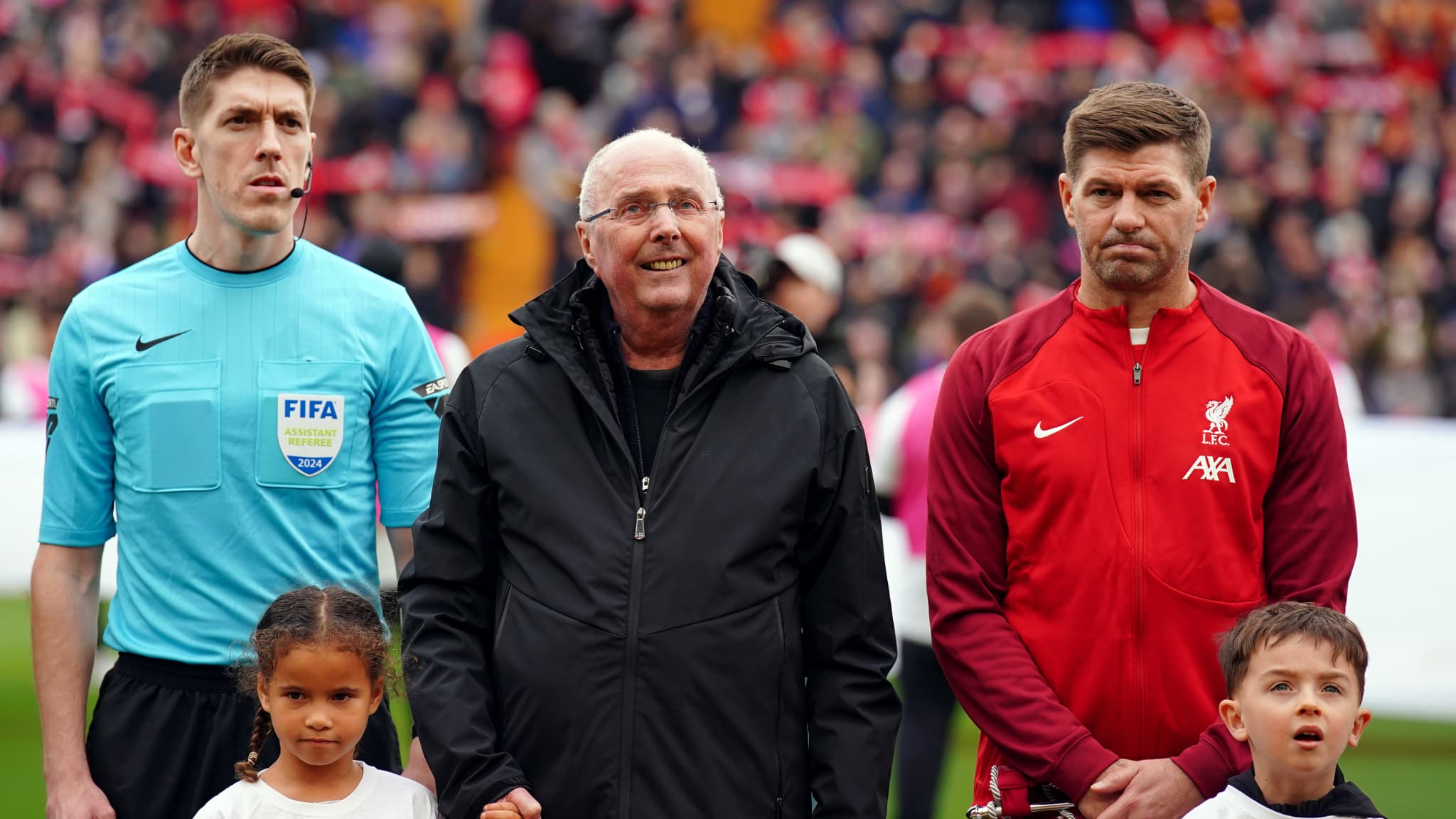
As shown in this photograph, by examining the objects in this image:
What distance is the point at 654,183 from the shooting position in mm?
3547

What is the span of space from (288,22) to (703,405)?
57.4ft

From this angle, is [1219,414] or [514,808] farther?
[1219,414]

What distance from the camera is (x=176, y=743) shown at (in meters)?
3.81

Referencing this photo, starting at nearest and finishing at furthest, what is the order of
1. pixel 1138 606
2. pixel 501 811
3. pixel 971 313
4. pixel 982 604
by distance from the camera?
pixel 501 811, pixel 1138 606, pixel 982 604, pixel 971 313

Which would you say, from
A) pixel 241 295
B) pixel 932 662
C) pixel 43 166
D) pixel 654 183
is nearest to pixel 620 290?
pixel 654 183

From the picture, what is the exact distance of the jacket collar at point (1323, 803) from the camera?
3.34 metres

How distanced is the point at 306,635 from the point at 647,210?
107 centimetres

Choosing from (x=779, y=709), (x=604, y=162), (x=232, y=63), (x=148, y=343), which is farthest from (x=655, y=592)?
(x=232, y=63)

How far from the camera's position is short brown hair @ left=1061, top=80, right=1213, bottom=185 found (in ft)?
11.9

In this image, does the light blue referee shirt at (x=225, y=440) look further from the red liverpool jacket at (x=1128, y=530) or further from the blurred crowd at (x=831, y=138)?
the blurred crowd at (x=831, y=138)

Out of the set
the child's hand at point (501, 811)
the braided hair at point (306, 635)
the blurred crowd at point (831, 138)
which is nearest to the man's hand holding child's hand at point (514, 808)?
the child's hand at point (501, 811)

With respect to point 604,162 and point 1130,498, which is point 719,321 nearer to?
point 604,162

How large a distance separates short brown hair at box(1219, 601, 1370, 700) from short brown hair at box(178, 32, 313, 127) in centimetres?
233

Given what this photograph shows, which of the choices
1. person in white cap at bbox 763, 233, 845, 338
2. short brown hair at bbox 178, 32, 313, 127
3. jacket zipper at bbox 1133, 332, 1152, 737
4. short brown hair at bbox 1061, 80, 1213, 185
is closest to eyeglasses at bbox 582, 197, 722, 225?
short brown hair at bbox 1061, 80, 1213, 185
